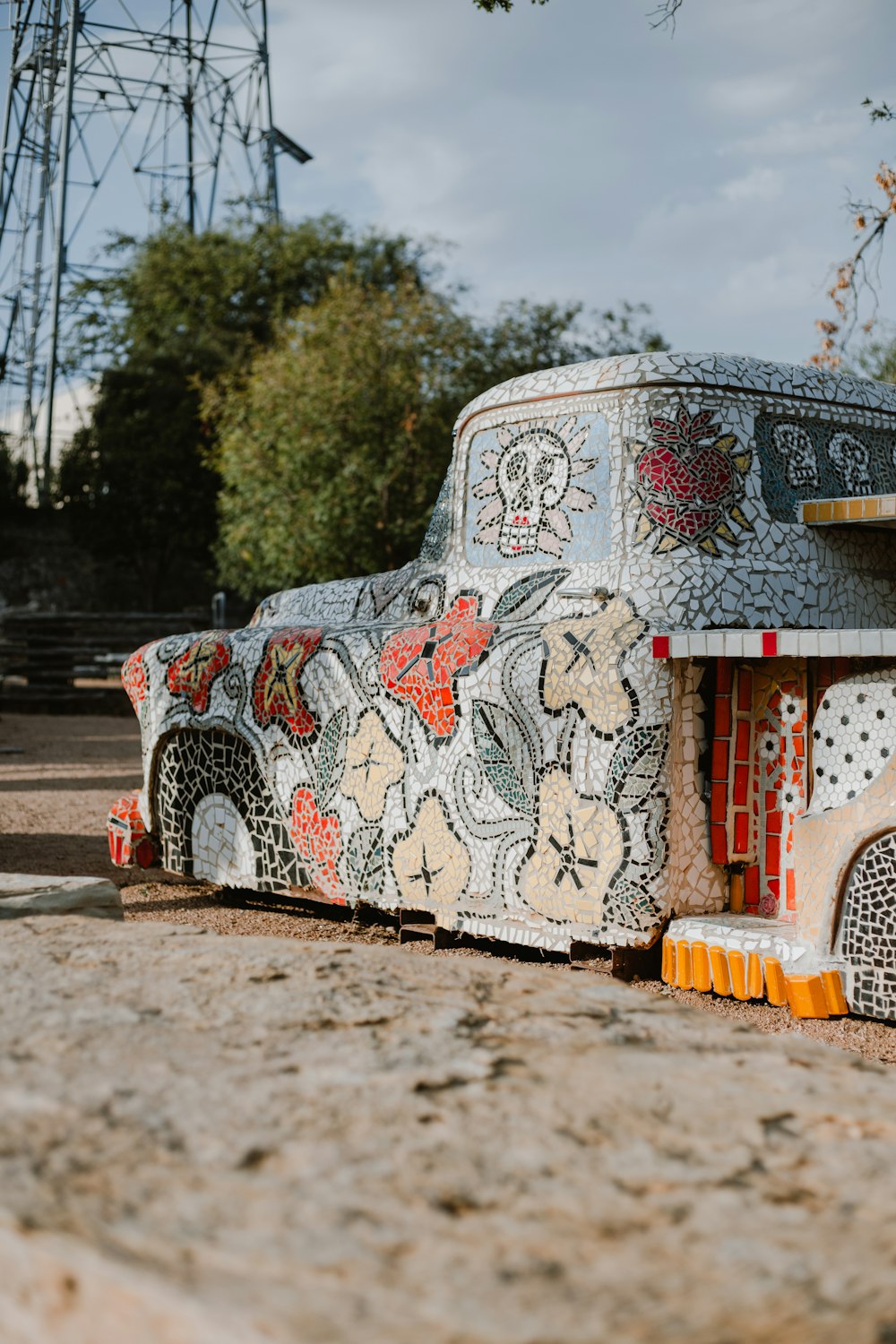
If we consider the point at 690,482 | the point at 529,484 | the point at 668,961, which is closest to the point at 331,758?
the point at 529,484

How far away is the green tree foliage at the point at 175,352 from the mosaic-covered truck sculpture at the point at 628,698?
20205 mm

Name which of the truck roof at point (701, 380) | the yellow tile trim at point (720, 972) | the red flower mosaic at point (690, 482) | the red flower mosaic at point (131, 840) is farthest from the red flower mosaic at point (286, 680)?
the yellow tile trim at point (720, 972)

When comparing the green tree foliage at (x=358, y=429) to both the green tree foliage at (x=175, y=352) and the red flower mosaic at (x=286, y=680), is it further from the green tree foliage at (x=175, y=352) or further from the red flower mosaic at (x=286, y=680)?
the red flower mosaic at (x=286, y=680)

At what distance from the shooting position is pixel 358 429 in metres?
15.6

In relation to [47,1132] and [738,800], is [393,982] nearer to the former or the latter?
[47,1132]

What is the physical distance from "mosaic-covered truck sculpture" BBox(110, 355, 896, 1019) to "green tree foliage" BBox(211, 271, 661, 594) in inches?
420

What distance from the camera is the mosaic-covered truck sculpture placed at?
3.63m

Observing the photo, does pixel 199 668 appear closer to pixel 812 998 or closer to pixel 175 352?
pixel 812 998

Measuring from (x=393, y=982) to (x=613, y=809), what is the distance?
6.69 ft

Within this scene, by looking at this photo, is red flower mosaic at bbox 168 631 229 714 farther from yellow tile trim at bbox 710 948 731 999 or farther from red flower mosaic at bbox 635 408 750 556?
yellow tile trim at bbox 710 948 731 999

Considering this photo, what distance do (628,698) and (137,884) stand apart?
125 inches

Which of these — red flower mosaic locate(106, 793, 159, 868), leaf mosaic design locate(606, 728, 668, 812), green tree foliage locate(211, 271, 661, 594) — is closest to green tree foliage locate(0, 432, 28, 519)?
green tree foliage locate(211, 271, 661, 594)

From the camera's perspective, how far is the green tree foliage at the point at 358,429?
15.6 metres

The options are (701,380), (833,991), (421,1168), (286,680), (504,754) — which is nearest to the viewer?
(421,1168)
